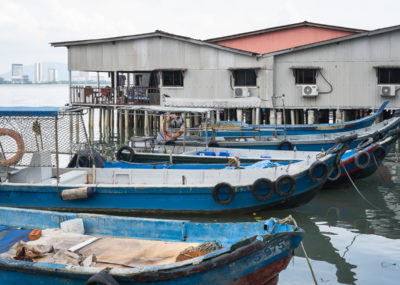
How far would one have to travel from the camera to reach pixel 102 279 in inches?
237

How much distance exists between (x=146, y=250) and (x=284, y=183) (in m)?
4.56

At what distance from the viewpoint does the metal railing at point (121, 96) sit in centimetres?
2811

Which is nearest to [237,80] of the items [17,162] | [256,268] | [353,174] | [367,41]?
[367,41]

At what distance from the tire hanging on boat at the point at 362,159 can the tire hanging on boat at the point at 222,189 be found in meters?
4.34

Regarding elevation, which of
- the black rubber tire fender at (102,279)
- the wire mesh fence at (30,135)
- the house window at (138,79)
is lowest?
the black rubber tire fender at (102,279)

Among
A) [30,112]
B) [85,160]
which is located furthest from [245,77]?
[30,112]

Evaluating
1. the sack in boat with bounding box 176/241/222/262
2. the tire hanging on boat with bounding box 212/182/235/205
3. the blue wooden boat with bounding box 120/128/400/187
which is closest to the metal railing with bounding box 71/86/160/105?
the blue wooden boat with bounding box 120/128/400/187

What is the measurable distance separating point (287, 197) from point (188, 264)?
5.54 meters

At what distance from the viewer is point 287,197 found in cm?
1127

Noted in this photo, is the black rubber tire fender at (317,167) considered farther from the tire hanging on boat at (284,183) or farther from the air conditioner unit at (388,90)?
the air conditioner unit at (388,90)

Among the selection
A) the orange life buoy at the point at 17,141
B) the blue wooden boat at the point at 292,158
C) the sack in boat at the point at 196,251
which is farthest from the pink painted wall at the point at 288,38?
the sack in boat at the point at 196,251

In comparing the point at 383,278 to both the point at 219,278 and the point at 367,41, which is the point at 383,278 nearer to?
the point at 219,278

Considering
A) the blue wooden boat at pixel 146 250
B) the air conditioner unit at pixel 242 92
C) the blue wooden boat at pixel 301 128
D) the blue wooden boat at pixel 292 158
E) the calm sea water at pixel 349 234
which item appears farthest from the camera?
the air conditioner unit at pixel 242 92

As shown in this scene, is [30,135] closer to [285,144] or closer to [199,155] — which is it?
[199,155]
